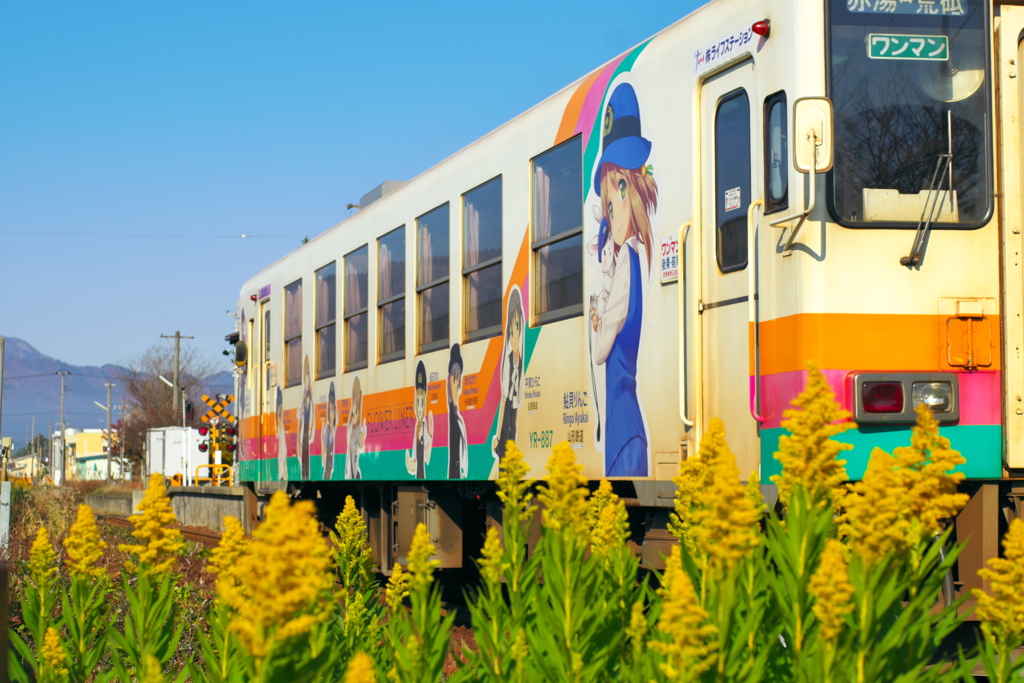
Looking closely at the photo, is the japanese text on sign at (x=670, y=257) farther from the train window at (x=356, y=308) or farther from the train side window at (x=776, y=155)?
the train window at (x=356, y=308)

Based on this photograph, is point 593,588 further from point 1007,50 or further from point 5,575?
point 1007,50

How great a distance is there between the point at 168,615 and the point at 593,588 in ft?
3.46

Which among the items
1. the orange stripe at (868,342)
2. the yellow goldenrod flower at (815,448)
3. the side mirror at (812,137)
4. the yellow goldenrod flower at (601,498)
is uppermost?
the side mirror at (812,137)

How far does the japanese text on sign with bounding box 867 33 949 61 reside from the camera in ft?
18.6

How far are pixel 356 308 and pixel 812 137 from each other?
6.98 meters

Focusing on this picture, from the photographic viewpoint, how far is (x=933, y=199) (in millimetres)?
5613

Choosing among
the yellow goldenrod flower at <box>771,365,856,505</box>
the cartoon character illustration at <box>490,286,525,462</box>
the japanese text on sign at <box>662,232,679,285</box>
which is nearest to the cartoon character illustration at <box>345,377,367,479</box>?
the cartoon character illustration at <box>490,286,525,462</box>

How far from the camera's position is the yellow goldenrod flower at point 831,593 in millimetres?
2090

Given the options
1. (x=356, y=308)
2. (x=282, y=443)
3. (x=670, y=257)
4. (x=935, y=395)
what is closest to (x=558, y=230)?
(x=670, y=257)

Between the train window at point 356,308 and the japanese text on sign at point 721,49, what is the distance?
5.45 m

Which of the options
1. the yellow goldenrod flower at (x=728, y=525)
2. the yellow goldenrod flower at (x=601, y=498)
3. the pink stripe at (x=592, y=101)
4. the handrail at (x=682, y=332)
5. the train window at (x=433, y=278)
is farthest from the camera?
the train window at (x=433, y=278)

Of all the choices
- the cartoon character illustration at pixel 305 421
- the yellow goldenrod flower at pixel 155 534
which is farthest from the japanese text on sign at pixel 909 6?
the cartoon character illustration at pixel 305 421

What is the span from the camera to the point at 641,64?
22.9ft

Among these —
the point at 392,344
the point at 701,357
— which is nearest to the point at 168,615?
the point at 701,357
